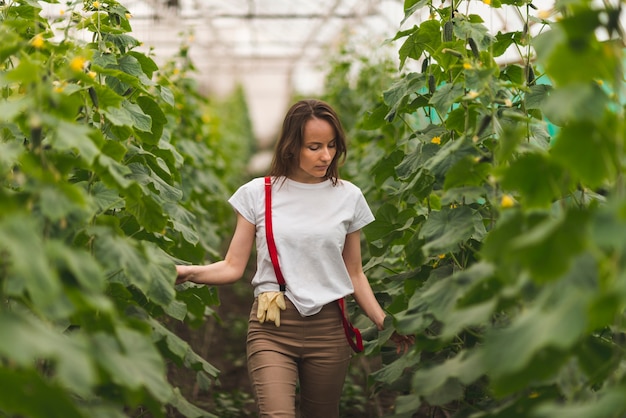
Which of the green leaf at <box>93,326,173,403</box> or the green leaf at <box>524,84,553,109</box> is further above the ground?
the green leaf at <box>524,84,553,109</box>

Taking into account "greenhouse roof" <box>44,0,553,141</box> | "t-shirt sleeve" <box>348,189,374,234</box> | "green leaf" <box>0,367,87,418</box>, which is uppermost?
"greenhouse roof" <box>44,0,553,141</box>

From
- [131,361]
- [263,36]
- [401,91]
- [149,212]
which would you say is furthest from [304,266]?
[263,36]

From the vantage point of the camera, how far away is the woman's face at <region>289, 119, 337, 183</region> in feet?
10.4

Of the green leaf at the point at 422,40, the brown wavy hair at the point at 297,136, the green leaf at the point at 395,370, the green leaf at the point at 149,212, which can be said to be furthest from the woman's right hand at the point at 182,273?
the green leaf at the point at 422,40

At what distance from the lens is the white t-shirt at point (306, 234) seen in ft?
10.4

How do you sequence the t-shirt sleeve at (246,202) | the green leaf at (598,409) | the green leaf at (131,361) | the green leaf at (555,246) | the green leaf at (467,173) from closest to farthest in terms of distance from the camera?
the green leaf at (598,409)
the green leaf at (555,246)
the green leaf at (131,361)
the green leaf at (467,173)
the t-shirt sleeve at (246,202)

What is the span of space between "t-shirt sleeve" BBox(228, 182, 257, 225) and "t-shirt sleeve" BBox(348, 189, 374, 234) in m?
0.44

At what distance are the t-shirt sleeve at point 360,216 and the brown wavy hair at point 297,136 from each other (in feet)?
0.46

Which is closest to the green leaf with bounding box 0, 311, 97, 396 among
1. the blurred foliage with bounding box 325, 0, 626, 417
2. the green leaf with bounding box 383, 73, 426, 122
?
the blurred foliage with bounding box 325, 0, 626, 417

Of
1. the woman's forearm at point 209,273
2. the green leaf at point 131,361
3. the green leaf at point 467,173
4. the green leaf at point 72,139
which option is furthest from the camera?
the woman's forearm at point 209,273

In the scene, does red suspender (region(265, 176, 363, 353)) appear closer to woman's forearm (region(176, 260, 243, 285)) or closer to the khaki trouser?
the khaki trouser

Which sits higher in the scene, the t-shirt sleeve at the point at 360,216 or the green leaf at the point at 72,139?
the green leaf at the point at 72,139

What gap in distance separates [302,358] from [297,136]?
0.95 m

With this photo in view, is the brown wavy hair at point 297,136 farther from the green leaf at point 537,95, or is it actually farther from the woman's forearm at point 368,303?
the green leaf at point 537,95
